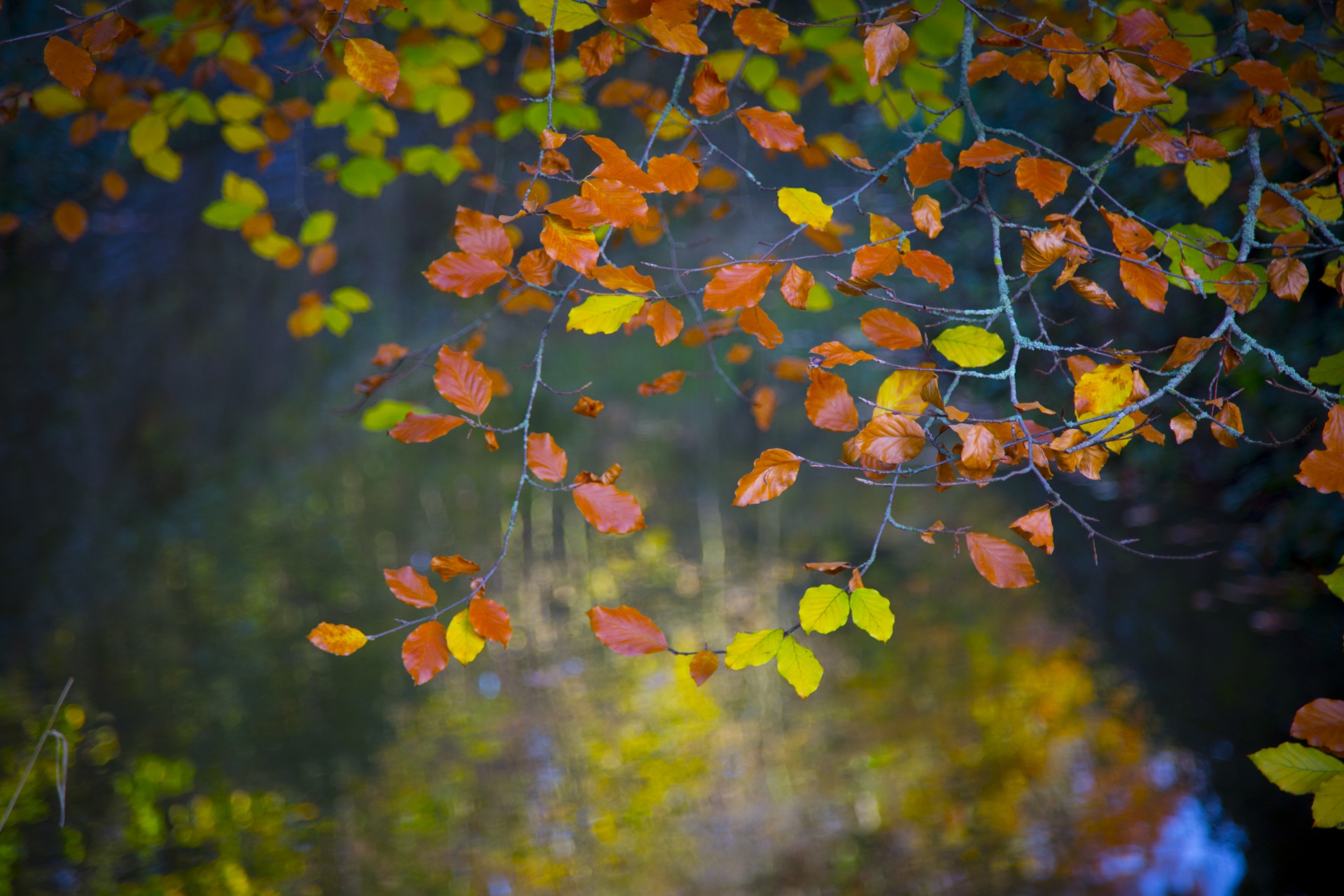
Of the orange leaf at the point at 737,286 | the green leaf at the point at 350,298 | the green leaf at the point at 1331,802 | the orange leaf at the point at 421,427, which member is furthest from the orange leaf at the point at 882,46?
A: the green leaf at the point at 350,298

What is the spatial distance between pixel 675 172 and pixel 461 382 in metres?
0.33

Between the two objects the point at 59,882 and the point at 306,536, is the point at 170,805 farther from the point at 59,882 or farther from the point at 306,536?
the point at 306,536

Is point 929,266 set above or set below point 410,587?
above

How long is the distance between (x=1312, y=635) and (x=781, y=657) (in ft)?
5.79

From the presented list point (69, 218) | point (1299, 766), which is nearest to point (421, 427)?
point (1299, 766)

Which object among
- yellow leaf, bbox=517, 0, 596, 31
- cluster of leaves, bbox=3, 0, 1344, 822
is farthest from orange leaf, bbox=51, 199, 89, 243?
yellow leaf, bbox=517, 0, 596, 31

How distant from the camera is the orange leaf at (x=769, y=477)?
2.64ft

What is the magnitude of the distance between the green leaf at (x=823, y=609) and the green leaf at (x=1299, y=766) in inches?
16.1

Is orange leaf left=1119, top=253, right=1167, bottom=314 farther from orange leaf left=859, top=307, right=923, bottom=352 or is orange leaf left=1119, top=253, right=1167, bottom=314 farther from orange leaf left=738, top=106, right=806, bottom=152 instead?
orange leaf left=738, top=106, right=806, bottom=152

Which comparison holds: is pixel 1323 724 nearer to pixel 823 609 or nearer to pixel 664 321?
pixel 823 609

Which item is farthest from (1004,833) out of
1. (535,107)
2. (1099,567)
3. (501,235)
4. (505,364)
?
(505,364)

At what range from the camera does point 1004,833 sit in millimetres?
1463

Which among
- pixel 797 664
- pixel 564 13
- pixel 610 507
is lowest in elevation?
pixel 797 664

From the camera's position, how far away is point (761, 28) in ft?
3.20
